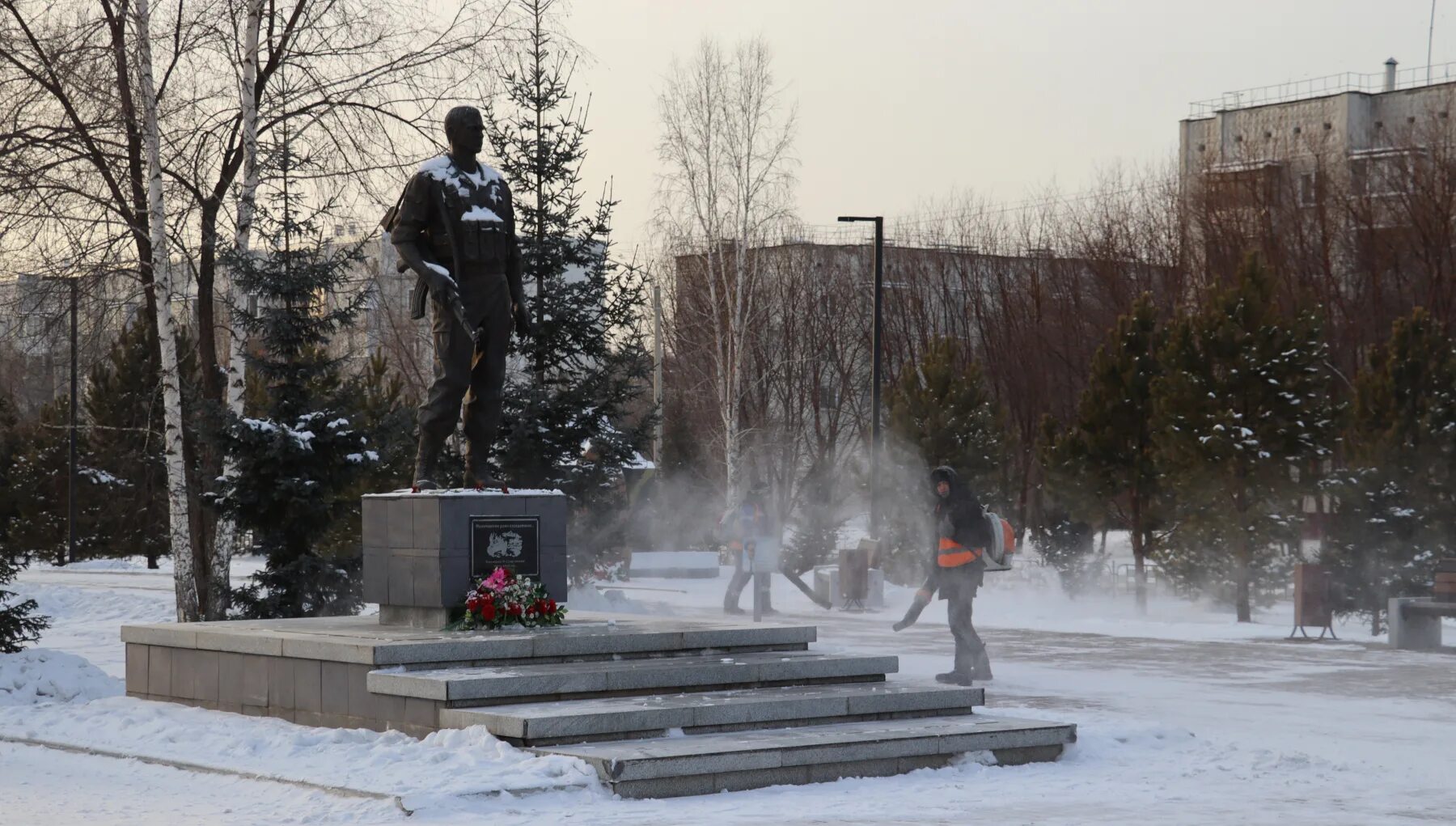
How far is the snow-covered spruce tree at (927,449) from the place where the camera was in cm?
3216

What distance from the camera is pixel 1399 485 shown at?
70.7 feet

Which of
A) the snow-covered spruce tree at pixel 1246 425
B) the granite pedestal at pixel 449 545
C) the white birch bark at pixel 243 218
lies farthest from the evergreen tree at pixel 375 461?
the snow-covered spruce tree at pixel 1246 425

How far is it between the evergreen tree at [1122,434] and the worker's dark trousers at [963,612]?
44.5 feet

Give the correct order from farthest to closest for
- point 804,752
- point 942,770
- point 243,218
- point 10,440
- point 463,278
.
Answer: point 10,440 < point 243,218 < point 463,278 < point 942,770 < point 804,752

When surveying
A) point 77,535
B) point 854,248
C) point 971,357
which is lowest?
point 77,535

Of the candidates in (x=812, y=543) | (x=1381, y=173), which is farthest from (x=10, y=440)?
(x=1381, y=173)

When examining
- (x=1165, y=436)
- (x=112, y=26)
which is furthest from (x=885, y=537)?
(x=112, y=26)

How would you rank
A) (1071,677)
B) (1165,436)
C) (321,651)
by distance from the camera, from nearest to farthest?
(321,651) < (1071,677) < (1165,436)

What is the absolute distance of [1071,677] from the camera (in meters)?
16.0

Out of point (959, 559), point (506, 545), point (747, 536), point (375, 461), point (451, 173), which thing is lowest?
point (747, 536)

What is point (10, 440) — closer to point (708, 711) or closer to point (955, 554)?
point (955, 554)

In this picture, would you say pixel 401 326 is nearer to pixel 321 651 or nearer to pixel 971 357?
pixel 971 357

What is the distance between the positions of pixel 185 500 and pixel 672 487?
Answer: 25137 millimetres

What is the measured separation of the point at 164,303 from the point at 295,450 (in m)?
3.08
